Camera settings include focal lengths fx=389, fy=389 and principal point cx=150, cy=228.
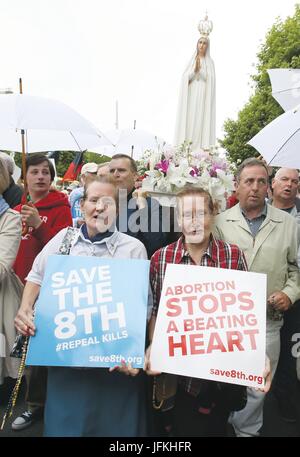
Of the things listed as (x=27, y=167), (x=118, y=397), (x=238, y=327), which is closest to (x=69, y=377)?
(x=118, y=397)

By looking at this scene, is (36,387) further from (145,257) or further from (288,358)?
(288,358)

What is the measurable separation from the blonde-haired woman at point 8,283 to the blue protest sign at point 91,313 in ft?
2.33

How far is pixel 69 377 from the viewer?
83.7 inches

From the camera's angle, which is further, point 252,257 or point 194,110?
point 194,110

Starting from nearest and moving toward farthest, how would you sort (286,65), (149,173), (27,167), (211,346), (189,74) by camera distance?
(211,346) < (149,173) < (27,167) < (189,74) < (286,65)

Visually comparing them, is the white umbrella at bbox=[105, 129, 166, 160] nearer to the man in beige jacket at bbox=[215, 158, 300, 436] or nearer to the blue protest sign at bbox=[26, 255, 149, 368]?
the man in beige jacket at bbox=[215, 158, 300, 436]

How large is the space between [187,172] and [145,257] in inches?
29.1

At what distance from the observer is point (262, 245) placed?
2811 millimetres

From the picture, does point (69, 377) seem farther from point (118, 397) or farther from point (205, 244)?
point (205, 244)

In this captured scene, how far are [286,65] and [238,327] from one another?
21.7m

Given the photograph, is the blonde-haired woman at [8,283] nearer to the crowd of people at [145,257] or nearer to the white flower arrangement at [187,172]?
the crowd of people at [145,257]

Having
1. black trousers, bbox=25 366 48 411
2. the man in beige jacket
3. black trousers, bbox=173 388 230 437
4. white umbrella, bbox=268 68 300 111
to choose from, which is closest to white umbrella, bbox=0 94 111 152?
the man in beige jacket

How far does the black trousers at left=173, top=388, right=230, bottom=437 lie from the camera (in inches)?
86.0

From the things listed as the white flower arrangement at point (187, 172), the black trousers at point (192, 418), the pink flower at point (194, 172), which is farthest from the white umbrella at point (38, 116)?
the black trousers at point (192, 418)
